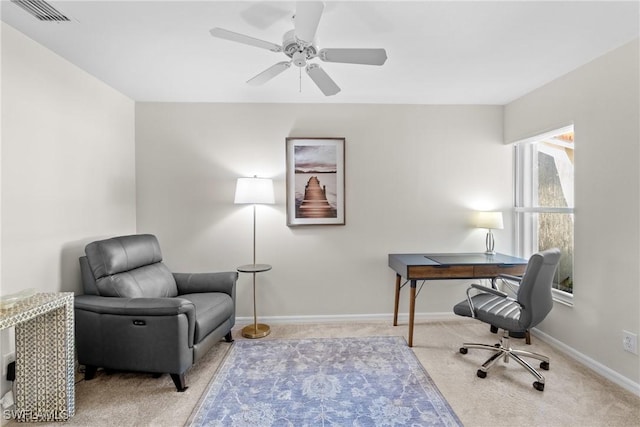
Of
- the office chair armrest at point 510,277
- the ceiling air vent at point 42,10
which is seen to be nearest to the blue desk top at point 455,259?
the office chair armrest at point 510,277

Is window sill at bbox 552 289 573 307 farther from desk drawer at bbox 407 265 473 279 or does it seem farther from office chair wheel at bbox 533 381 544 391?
office chair wheel at bbox 533 381 544 391

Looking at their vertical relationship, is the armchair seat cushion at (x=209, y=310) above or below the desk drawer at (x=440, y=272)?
below

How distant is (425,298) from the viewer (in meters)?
3.66

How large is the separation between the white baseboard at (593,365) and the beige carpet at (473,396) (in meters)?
0.05

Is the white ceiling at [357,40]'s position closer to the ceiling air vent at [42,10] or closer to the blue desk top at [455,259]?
the ceiling air vent at [42,10]

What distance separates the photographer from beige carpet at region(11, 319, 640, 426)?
197 cm

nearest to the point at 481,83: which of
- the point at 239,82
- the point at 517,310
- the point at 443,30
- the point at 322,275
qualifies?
the point at 443,30

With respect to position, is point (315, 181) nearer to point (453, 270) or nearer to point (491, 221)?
point (453, 270)

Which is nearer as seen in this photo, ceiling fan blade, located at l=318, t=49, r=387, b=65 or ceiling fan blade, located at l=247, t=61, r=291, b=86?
ceiling fan blade, located at l=318, t=49, r=387, b=65

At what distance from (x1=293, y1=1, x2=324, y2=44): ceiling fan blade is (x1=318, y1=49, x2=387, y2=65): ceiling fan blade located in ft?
0.43

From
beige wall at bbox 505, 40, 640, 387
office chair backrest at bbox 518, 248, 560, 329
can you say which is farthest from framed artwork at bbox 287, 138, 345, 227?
beige wall at bbox 505, 40, 640, 387

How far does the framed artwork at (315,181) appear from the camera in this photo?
357 cm

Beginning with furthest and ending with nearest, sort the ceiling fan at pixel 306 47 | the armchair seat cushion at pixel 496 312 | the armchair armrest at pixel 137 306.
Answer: the armchair seat cushion at pixel 496 312 < the armchair armrest at pixel 137 306 < the ceiling fan at pixel 306 47

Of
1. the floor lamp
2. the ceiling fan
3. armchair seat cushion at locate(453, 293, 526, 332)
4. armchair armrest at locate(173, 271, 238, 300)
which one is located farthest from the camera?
the floor lamp
